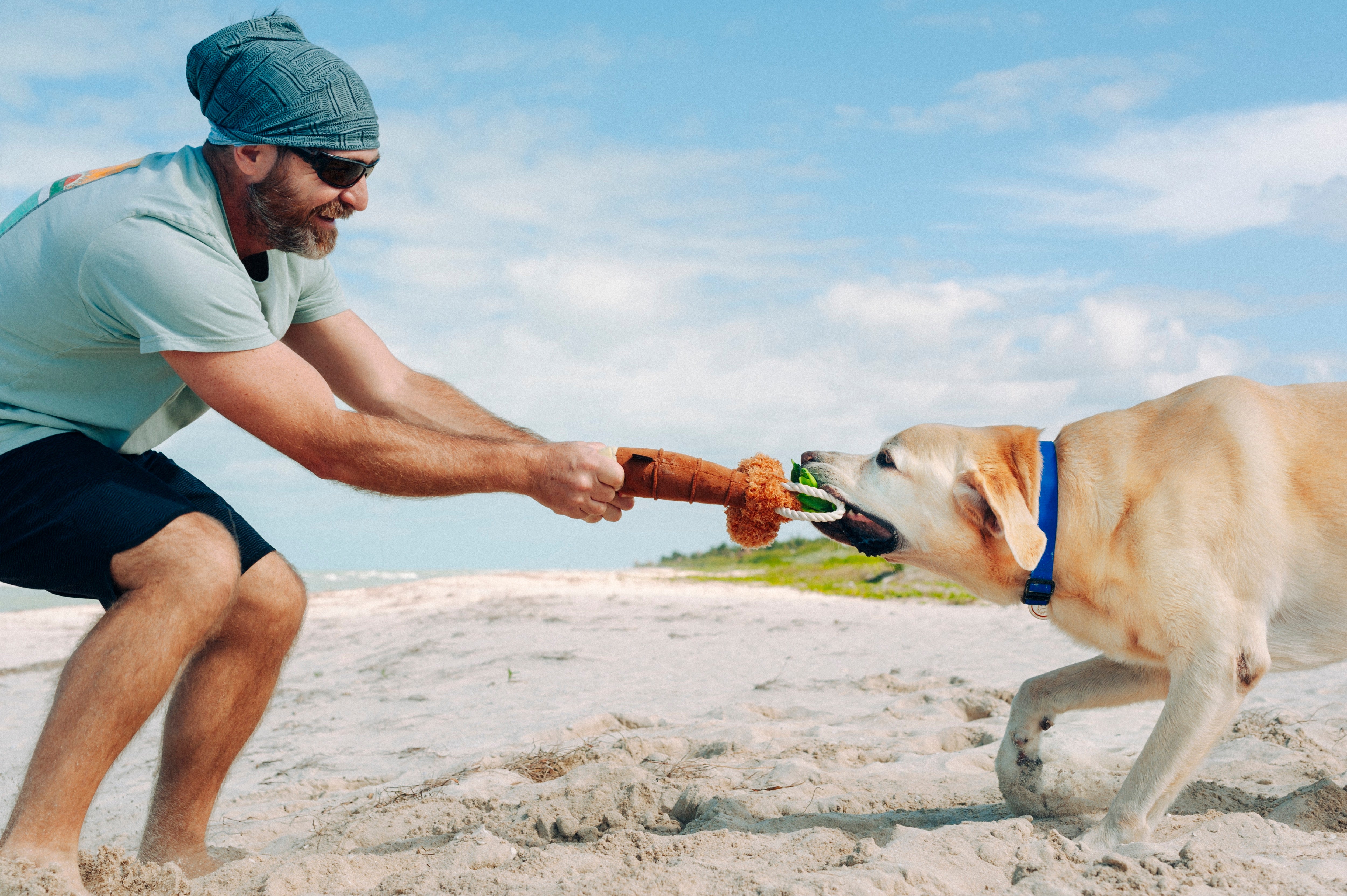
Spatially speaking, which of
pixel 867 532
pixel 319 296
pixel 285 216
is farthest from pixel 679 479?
pixel 319 296

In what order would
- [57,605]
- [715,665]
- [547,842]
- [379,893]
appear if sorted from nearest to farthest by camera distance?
[379,893] → [547,842] → [715,665] → [57,605]

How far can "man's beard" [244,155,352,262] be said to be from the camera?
3355mm

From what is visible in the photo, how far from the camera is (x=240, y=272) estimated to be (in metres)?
3.12

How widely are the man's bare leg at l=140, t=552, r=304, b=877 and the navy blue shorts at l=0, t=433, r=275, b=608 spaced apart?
351 mm

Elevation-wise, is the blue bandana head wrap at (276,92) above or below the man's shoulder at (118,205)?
above

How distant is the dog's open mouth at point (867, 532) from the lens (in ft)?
12.4

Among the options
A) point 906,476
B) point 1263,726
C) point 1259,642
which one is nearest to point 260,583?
point 906,476

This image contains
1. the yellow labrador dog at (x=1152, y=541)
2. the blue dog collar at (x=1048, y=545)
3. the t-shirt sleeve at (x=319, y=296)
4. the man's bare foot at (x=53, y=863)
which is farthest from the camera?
the t-shirt sleeve at (x=319, y=296)

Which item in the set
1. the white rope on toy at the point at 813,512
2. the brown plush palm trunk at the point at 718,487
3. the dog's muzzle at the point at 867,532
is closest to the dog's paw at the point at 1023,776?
the dog's muzzle at the point at 867,532

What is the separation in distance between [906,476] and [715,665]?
4.23m

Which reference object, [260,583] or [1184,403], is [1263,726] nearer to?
[1184,403]

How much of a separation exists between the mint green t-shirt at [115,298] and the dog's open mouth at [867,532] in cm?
220

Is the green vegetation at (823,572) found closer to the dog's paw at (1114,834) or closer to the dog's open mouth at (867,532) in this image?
the dog's open mouth at (867,532)

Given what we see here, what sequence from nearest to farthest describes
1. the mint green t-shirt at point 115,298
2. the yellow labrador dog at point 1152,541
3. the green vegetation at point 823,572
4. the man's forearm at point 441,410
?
the mint green t-shirt at point 115,298
the yellow labrador dog at point 1152,541
the man's forearm at point 441,410
the green vegetation at point 823,572
